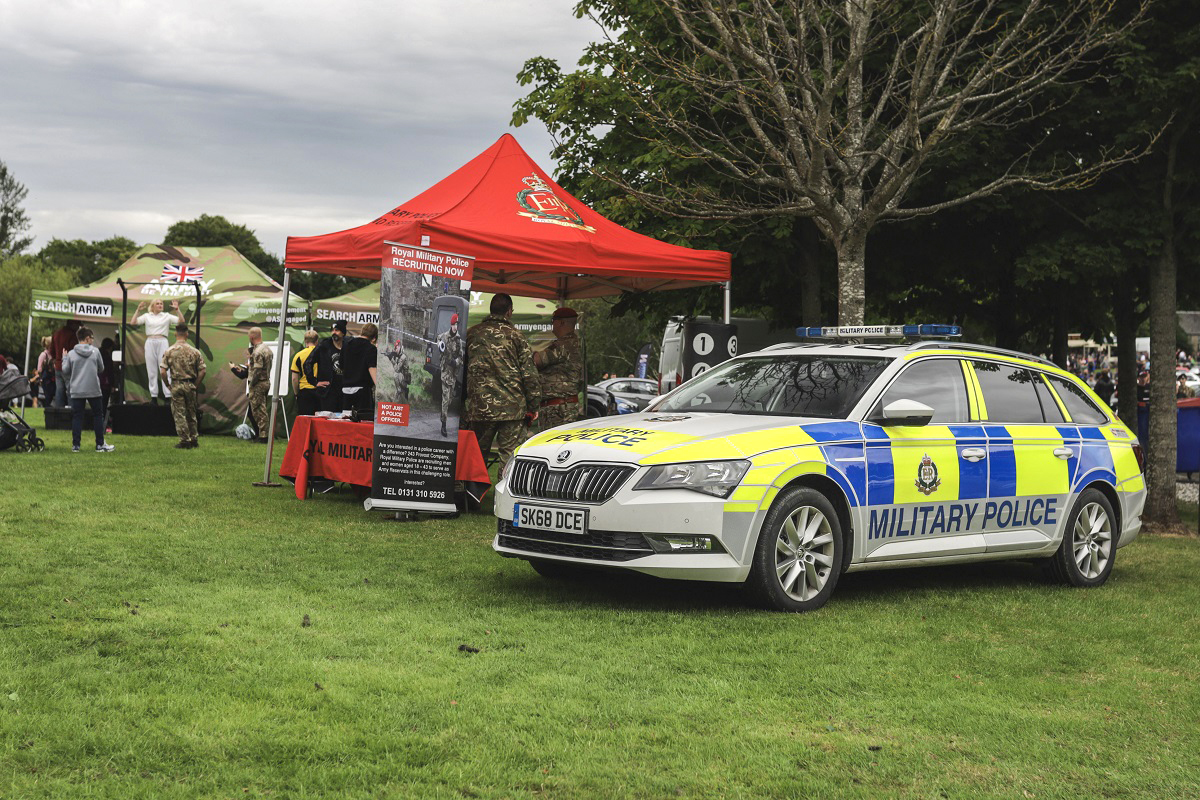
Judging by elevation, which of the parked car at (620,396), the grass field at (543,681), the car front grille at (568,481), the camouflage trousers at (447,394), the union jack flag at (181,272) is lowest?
the grass field at (543,681)

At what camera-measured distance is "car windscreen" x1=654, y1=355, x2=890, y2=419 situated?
846cm

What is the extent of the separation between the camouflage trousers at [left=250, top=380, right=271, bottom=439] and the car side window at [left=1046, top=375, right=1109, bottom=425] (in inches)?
574

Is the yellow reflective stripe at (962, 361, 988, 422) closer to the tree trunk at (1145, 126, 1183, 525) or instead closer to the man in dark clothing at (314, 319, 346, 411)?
the tree trunk at (1145, 126, 1183, 525)

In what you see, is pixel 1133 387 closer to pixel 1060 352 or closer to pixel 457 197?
pixel 1060 352

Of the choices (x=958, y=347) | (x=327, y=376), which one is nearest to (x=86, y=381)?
(x=327, y=376)

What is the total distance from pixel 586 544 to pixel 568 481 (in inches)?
15.6

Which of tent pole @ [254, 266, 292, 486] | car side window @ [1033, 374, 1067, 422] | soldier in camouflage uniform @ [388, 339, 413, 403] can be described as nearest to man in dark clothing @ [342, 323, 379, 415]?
tent pole @ [254, 266, 292, 486]

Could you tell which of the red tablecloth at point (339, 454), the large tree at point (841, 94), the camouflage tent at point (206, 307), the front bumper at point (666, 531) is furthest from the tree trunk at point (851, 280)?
the camouflage tent at point (206, 307)

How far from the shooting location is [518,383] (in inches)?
488

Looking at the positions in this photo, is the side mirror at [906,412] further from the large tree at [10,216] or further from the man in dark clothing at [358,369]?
the large tree at [10,216]

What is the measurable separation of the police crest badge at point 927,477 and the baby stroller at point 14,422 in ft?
42.7

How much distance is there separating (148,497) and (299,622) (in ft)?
21.1

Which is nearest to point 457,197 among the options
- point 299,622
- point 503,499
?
point 503,499

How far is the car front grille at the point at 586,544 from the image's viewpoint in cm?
741
